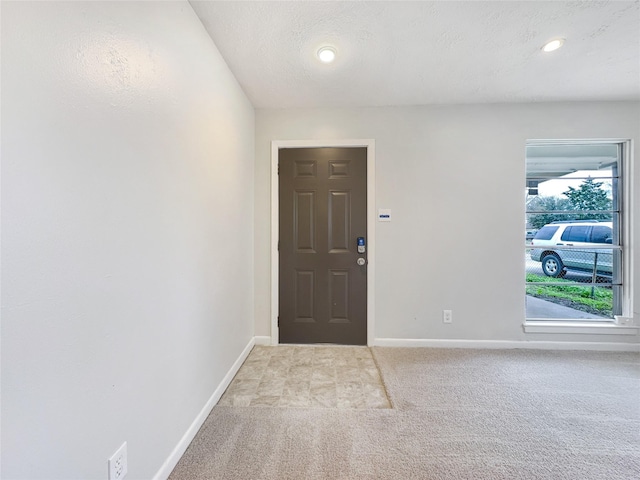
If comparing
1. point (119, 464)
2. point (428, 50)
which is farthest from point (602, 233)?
point (119, 464)

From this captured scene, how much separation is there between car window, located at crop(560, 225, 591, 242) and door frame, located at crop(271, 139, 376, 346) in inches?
75.3

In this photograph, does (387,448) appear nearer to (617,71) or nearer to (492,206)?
(492,206)

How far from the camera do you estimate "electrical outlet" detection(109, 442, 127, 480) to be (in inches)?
38.0

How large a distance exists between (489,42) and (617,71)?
1247 millimetres

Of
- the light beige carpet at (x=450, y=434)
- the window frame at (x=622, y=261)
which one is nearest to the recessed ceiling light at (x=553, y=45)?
the window frame at (x=622, y=261)

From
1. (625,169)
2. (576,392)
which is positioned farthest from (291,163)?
(625,169)

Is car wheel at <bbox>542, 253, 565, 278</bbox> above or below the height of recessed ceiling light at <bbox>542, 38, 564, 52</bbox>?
below

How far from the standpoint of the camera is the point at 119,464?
3.27 feet

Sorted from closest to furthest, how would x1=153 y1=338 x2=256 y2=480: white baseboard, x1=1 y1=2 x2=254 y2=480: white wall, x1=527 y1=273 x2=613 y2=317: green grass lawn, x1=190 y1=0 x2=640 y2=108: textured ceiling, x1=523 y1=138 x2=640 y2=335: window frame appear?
x1=1 y1=2 x2=254 y2=480: white wall, x1=153 y1=338 x2=256 y2=480: white baseboard, x1=190 y1=0 x2=640 y2=108: textured ceiling, x1=523 y1=138 x2=640 y2=335: window frame, x1=527 y1=273 x2=613 y2=317: green grass lawn

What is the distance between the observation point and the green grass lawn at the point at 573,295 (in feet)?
8.81

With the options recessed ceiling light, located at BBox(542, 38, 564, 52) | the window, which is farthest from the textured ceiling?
the window

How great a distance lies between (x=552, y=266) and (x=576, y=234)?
0.39 meters

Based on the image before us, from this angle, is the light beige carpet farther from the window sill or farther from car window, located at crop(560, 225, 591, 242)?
→ car window, located at crop(560, 225, 591, 242)

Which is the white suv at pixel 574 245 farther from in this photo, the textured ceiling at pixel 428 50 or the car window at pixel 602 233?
the textured ceiling at pixel 428 50
